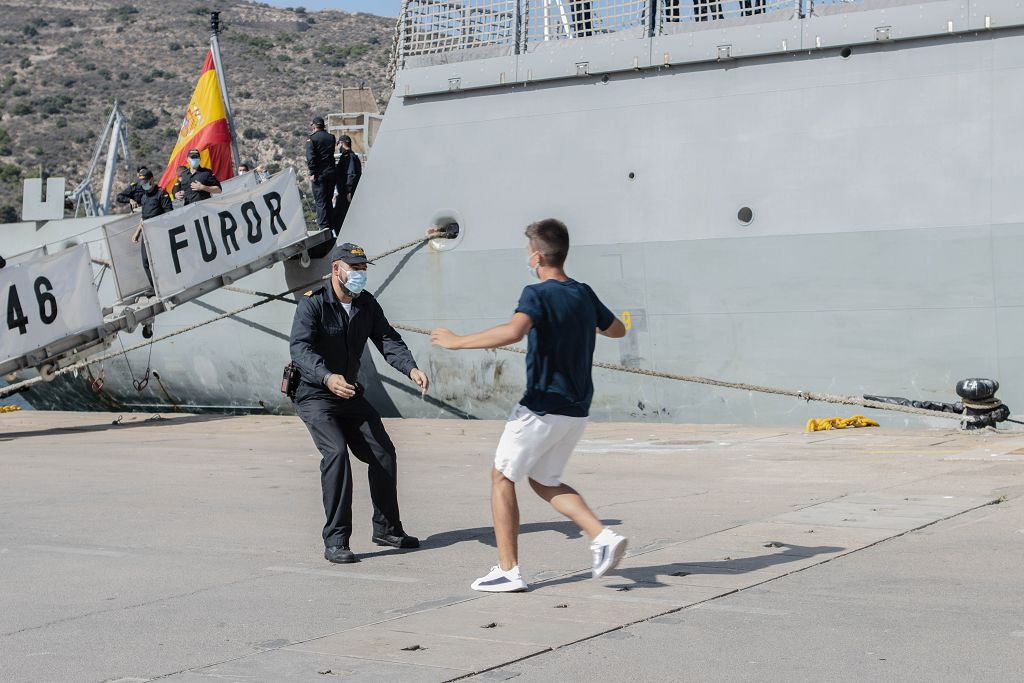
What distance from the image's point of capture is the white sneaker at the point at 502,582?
18.2ft

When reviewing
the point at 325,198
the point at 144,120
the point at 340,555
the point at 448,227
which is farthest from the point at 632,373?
the point at 144,120

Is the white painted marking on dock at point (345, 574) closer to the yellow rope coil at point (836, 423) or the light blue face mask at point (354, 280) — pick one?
the light blue face mask at point (354, 280)

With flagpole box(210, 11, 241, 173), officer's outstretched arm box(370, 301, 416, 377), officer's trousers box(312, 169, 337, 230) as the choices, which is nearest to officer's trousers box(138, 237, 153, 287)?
officer's trousers box(312, 169, 337, 230)

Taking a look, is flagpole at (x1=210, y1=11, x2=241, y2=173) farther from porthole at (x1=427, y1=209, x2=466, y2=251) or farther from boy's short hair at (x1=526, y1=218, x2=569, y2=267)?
boy's short hair at (x1=526, y1=218, x2=569, y2=267)

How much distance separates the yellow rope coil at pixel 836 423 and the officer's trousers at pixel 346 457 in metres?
6.67

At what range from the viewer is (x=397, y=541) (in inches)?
264

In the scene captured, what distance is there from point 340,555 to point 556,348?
5.39 feet

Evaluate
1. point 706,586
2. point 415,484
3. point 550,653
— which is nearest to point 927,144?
point 415,484

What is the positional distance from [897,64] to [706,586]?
851cm

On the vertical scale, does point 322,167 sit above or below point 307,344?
above

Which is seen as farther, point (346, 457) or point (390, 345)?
point (390, 345)

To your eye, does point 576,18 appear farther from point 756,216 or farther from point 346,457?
point 346,457

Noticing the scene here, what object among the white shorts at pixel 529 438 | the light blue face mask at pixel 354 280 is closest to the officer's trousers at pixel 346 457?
the light blue face mask at pixel 354 280

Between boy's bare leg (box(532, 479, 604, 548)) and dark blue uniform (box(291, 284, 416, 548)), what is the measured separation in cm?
117
